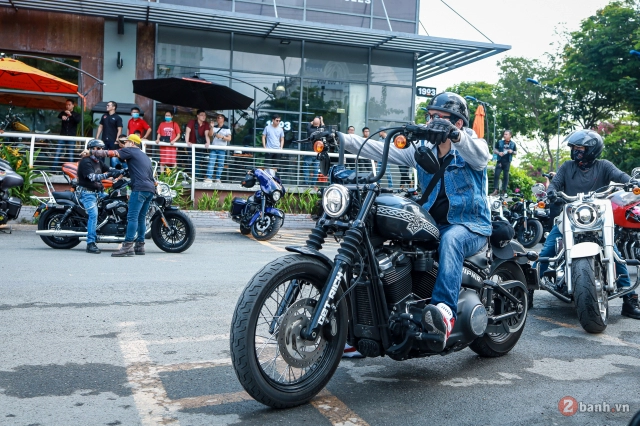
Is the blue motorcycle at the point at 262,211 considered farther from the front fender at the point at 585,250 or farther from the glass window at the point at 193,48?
the glass window at the point at 193,48

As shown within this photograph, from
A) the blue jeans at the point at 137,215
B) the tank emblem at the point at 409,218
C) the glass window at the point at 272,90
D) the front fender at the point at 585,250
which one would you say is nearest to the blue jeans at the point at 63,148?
the blue jeans at the point at 137,215

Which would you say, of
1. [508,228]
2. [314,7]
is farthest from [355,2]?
[508,228]

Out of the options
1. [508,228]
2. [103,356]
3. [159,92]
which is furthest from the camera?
[159,92]

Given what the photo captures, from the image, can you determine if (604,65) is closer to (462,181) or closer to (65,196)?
(65,196)

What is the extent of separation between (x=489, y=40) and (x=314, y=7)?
5.55m

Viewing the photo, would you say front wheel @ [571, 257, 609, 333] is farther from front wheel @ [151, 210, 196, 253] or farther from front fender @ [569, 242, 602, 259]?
front wheel @ [151, 210, 196, 253]

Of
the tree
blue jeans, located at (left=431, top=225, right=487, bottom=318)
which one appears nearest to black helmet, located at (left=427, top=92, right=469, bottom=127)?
blue jeans, located at (left=431, top=225, right=487, bottom=318)

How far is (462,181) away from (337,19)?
19090 mm

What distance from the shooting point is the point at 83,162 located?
11.2 m

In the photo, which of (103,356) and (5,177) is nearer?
(103,356)

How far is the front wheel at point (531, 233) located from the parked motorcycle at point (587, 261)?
8.31 m

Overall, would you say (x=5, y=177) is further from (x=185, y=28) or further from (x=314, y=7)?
(x=314, y=7)

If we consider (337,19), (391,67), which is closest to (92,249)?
(337,19)

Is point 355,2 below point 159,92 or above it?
above
